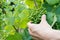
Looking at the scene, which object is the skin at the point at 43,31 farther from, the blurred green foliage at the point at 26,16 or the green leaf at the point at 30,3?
the green leaf at the point at 30,3

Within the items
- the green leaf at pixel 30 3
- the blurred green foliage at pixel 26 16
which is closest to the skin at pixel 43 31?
the blurred green foliage at pixel 26 16

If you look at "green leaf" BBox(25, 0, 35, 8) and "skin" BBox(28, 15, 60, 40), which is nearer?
"skin" BBox(28, 15, 60, 40)

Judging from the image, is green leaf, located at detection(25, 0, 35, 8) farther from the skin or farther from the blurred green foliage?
the skin

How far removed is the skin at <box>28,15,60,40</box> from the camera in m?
0.81

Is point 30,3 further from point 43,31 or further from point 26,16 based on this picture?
point 43,31

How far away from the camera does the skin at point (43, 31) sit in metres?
0.81

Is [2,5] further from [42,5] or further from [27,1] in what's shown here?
[42,5]

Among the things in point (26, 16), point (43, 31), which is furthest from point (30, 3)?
point (43, 31)

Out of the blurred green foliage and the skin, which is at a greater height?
the blurred green foliage

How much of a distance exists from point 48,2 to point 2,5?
1.05 ft

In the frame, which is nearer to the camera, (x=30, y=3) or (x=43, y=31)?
(x=43, y=31)

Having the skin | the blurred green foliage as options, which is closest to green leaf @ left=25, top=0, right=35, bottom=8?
the blurred green foliage

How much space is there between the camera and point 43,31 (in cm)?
82

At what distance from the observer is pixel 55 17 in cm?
89
